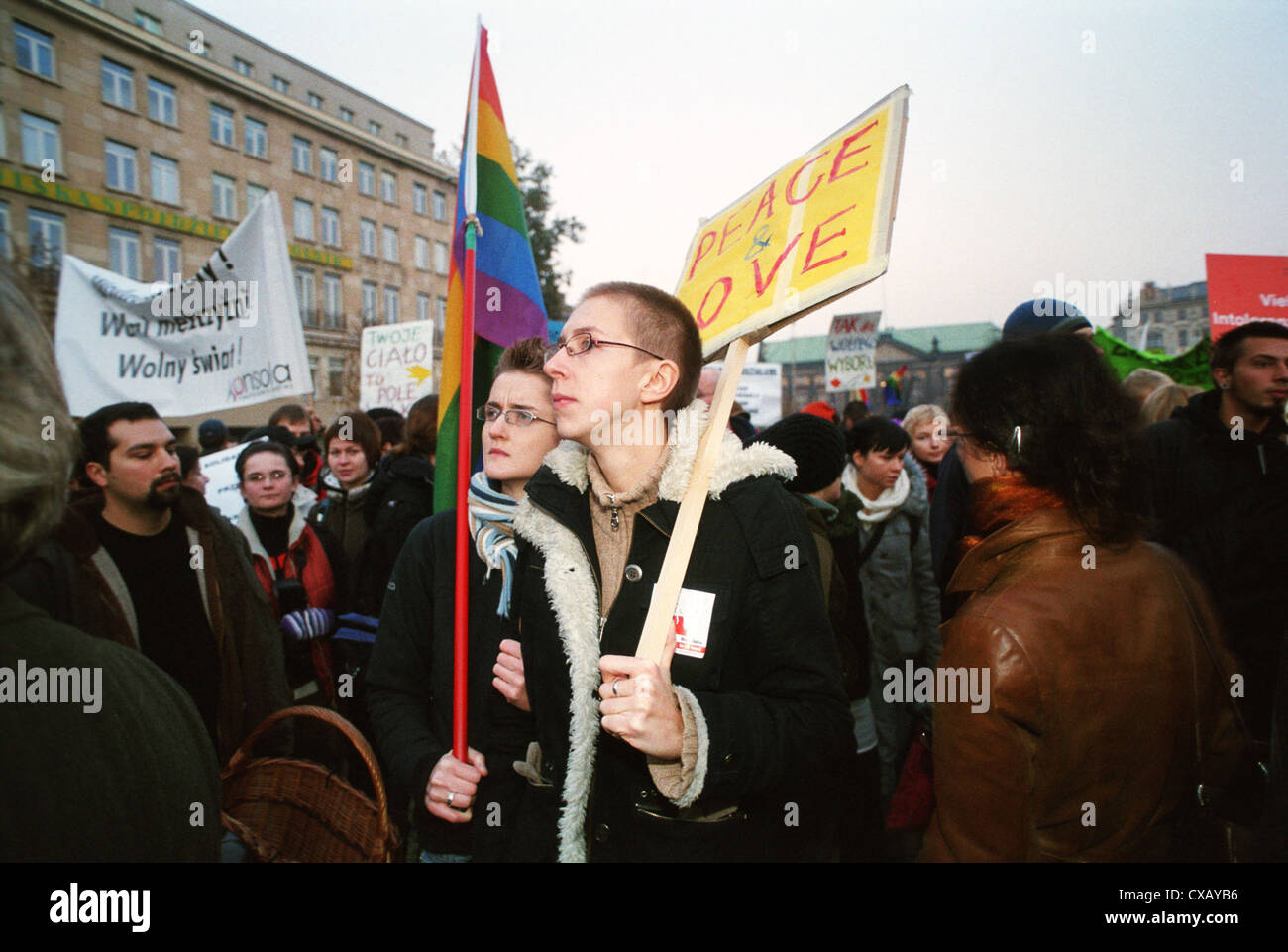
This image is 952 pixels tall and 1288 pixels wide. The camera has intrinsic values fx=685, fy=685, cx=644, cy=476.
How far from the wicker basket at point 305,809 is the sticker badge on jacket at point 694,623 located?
0.86 metres

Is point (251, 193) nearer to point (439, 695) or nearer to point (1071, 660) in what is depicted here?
point (439, 695)

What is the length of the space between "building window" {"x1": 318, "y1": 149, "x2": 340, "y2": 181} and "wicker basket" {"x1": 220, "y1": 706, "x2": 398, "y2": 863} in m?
41.7

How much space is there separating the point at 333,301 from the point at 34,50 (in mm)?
14787

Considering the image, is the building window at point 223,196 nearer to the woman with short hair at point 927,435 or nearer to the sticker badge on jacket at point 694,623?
the woman with short hair at point 927,435

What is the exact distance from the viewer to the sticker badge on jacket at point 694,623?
5.08ft

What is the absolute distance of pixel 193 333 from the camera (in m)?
4.98

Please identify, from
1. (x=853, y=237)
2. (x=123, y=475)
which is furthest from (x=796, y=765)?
(x=123, y=475)

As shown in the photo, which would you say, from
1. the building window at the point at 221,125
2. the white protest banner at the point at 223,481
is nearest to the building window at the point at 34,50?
the building window at the point at 221,125

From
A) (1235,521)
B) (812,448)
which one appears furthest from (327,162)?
(1235,521)

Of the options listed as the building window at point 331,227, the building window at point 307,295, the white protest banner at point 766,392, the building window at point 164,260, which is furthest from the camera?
the building window at point 331,227

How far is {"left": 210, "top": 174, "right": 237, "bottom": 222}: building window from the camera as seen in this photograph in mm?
30969

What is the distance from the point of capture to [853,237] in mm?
1496

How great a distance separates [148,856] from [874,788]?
3268mm
